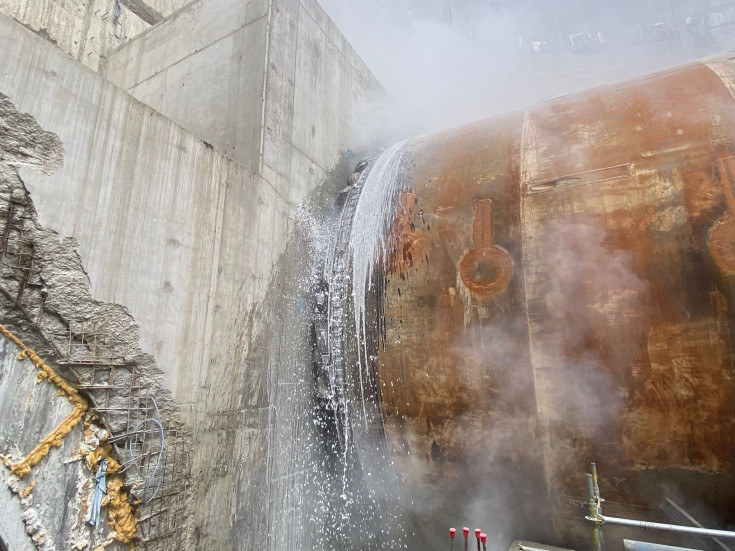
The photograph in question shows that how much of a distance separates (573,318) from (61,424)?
3.30m

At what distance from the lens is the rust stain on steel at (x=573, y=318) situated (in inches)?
109

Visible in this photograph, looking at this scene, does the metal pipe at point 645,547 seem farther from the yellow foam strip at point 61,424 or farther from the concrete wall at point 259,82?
the concrete wall at point 259,82

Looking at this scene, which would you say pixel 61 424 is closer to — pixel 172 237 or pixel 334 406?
pixel 172 237

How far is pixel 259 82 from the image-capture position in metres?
4.64

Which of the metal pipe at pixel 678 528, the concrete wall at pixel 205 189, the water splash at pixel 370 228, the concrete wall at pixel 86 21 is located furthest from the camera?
the concrete wall at pixel 86 21

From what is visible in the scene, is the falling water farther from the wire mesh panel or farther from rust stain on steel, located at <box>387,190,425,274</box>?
the wire mesh panel

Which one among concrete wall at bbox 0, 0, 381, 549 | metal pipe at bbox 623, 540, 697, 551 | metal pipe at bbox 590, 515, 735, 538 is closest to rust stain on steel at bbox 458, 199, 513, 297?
metal pipe at bbox 590, 515, 735, 538

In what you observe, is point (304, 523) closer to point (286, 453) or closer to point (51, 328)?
point (286, 453)

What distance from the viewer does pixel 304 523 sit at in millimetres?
4113

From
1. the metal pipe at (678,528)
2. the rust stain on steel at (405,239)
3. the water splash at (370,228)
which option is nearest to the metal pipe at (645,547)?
the metal pipe at (678,528)

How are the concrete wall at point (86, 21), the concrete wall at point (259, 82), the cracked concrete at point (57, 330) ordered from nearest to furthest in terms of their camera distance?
the cracked concrete at point (57, 330) → the concrete wall at point (259, 82) → the concrete wall at point (86, 21)

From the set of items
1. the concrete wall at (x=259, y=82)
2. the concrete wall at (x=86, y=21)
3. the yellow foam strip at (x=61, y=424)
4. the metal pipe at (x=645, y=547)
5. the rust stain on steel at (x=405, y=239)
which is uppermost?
the concrete wall at (x=86, y=21)

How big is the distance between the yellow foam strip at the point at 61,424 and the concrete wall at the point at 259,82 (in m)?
2.44

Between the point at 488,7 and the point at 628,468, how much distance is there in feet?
80.5
